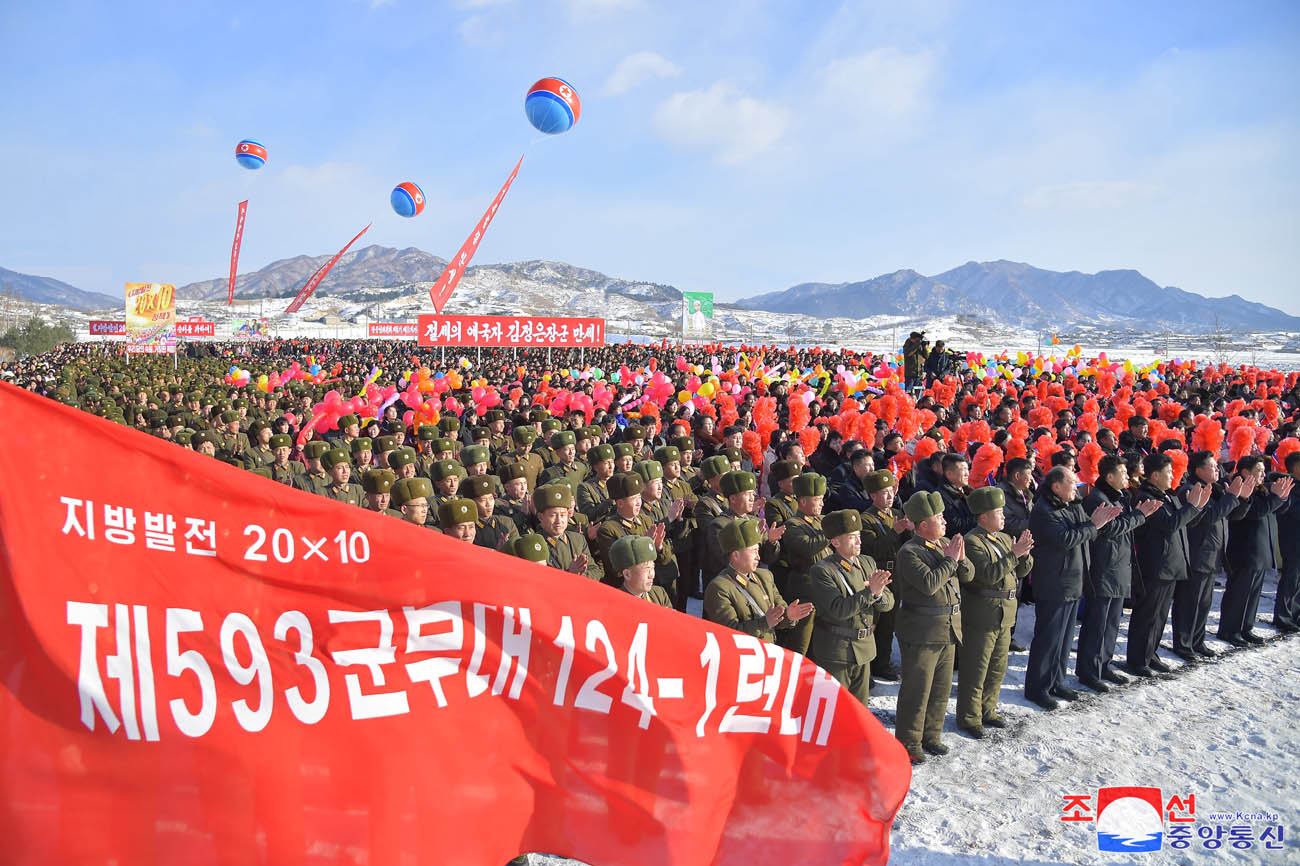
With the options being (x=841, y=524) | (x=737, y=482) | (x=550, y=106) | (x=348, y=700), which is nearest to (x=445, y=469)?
(x=737, y=482)

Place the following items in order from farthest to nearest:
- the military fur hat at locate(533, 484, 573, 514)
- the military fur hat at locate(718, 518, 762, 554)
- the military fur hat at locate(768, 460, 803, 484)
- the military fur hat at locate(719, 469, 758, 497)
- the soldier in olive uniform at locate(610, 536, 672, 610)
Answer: the military fur hat at locate(768, 460, 803, 484) → the military fur hat at locate(719, 469, 758, 497) → the military fur hat at locate(533, 484, 573, 514) → the military fur hat at locate(718, 518, 762, 554) → the soldier in olive uniform at locate(610, 536, 672, 610)

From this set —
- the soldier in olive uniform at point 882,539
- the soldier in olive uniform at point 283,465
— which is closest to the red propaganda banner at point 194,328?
the soldier in olive uniform at point 283,465

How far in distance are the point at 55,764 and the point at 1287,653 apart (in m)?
8.62

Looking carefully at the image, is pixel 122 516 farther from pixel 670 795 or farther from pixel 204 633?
pixel 670 795

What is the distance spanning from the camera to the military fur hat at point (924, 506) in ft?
16.0

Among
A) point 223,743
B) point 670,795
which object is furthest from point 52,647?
point 670,795

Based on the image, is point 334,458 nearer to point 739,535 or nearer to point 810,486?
point 810,486

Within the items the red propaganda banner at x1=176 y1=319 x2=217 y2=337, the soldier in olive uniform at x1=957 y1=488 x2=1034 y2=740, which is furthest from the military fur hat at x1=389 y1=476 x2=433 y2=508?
the red propaganda banner at x1=176 y1=319 x2=217 y2=337

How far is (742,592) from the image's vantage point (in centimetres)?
445

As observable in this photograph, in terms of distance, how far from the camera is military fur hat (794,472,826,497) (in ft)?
19.5

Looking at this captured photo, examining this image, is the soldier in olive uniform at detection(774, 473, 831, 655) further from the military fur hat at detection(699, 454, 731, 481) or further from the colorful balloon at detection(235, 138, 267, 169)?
the colorful balloon at detection(235, 138, 267, 169)

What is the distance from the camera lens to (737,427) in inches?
443

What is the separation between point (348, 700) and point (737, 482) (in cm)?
401

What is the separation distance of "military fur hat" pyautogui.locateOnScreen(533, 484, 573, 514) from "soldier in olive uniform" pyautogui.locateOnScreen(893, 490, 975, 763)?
222 cm
